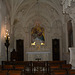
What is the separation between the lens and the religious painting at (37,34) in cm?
1956

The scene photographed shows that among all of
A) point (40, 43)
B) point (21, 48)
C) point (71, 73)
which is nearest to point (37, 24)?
point (40, 43)

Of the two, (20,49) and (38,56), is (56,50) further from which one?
(20,49)

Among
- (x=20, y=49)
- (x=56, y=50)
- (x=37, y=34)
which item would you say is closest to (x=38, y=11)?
(x=37, y=34)

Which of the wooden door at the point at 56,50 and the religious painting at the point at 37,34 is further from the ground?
the religious painting at the point at 37,34

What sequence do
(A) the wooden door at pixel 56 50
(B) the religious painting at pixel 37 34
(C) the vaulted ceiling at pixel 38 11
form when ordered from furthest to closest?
(B) the religious painting at pixel 37 34
(A) the wooden door at pixel 56 50
(C) the vaulted ceiling at pixel 38 11

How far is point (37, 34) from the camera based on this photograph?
1980 cm

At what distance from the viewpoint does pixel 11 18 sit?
52.9 feet

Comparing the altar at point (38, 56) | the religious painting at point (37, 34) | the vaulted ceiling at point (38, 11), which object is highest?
the vaulted ceiling at point (38, 11)

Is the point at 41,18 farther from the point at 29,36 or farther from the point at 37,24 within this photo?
the point at 29,36

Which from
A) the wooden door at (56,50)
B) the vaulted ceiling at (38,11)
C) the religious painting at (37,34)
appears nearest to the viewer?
the vaulted ceiling at (38,11)

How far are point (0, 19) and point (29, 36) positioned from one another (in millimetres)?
8283

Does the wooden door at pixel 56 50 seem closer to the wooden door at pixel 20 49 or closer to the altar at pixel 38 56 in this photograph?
the altar at pixel 38 56

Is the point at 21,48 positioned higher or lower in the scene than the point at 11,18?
lower

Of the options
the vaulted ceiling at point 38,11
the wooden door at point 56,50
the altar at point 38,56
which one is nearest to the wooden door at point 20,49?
the altar at point 38,56
